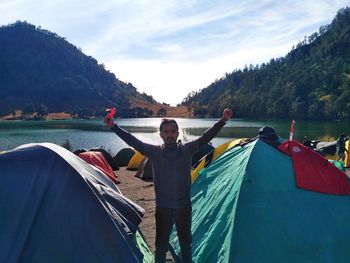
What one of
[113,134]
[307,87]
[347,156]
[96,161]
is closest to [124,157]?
[96,161]

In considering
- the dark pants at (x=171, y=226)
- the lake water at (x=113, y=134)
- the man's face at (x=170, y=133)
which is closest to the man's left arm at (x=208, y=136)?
the man's face at (x=170, y=133)

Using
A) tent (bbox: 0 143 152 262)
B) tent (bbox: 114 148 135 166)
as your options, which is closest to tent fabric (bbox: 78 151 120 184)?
tent (bbox: 114 148 135 166)

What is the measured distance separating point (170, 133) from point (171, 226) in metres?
1.24

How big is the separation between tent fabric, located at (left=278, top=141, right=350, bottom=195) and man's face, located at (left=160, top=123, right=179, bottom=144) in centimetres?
194

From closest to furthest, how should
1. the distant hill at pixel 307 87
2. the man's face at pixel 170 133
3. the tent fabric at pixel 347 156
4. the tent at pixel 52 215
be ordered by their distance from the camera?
the tent at pixel 52 215
the man's face at pixel 170 133
the tent fabric at pixel 347 156
the distant hill at pixel 307 87

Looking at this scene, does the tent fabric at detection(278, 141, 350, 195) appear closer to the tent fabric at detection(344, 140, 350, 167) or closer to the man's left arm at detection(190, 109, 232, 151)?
the man's left arm at detection(190, 109, 232, 151)

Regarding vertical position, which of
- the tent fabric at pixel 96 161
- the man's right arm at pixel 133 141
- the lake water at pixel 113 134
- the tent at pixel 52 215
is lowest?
the lake water at pixel 113 134

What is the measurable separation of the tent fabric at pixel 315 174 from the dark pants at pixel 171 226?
1715 mm

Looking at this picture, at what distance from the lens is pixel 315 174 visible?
5.55m

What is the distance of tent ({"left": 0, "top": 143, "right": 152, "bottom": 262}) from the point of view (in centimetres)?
447

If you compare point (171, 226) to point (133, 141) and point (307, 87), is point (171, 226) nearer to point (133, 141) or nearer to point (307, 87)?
point (133, 141)

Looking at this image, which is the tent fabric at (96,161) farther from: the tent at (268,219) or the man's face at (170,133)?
the man's face at (170,133)

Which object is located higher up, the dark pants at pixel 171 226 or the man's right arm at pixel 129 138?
the man's right arm at pixel 129 138

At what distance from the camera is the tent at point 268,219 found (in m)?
4.90
